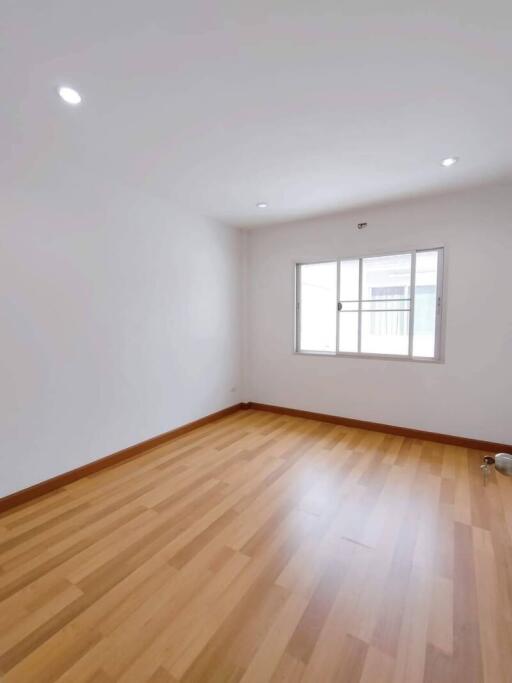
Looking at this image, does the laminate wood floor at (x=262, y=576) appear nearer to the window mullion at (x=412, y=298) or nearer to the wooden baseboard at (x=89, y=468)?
the wooden baseboard at (x=89, y=468)

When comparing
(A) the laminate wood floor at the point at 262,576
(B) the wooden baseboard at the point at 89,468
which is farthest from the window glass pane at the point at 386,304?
(B) the wooden baseboard at the point at 89,468

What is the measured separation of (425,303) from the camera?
3.41 meters

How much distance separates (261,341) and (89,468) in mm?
2632

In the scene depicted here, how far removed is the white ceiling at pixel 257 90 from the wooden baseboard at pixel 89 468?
2.26 metres

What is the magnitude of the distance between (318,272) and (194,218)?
5.65ft

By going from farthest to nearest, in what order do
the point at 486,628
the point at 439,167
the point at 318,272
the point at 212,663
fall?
the point at 318,272
the point at 439,167
the point at 486,628
the point at 212,663

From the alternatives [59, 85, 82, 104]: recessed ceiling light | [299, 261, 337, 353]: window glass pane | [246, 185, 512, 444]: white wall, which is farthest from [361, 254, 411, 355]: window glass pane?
[59, 85, 82, 104]: recessed ceiling light

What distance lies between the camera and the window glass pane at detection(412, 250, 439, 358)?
11.1 feet

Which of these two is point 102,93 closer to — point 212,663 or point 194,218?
point 194,218

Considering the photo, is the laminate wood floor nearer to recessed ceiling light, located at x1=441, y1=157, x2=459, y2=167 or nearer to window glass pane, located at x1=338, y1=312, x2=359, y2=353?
window glass pane, located at x1=338, y1=312, x2=359, y2=353

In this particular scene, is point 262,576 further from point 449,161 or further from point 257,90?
point 449,161

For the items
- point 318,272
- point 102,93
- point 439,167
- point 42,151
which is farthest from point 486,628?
point 42,151

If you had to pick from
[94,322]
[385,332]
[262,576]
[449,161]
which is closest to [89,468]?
[94,322]

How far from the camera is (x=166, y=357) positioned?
3.43 meters
